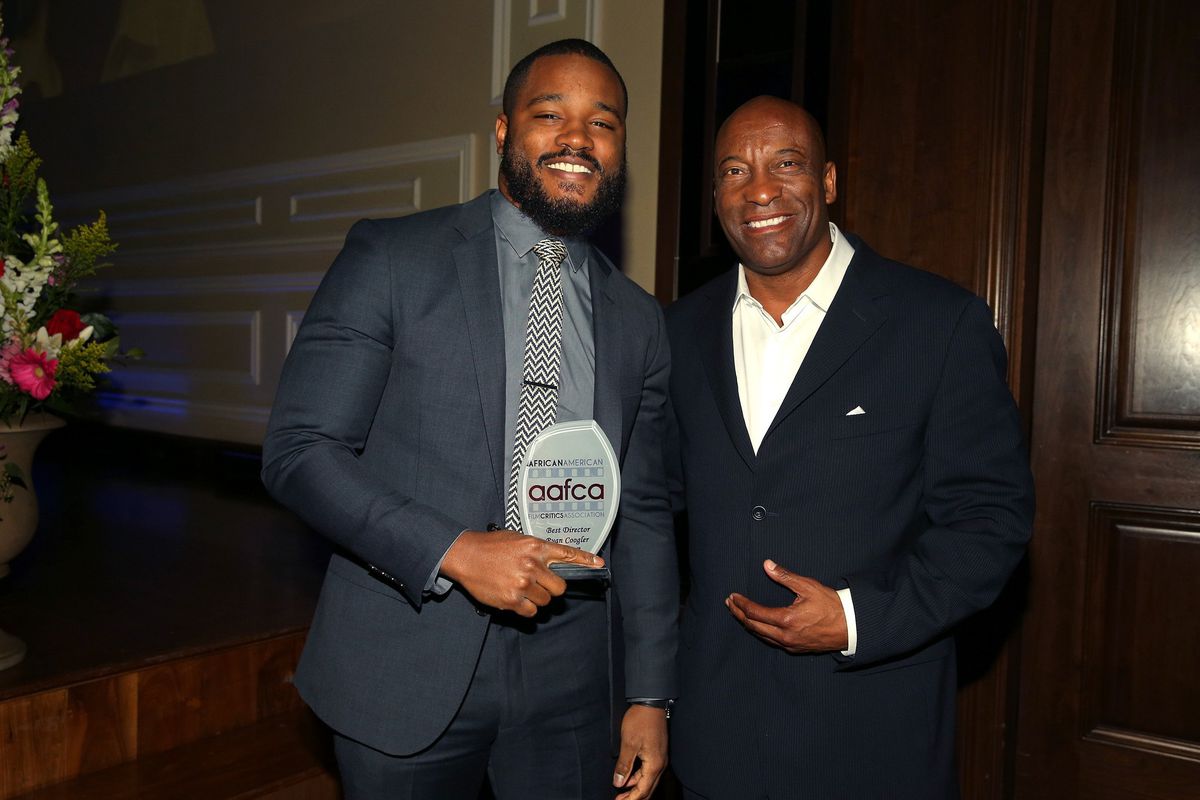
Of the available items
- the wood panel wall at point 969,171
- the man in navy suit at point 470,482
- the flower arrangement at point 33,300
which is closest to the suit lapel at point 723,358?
the man in navy suit at point 470,482

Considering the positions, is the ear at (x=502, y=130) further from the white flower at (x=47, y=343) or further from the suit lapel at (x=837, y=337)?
the white flower at (x=47, y=343)

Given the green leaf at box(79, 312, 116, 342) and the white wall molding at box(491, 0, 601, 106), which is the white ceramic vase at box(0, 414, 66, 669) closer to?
the green leaf at box(79, 312, 116, 342)

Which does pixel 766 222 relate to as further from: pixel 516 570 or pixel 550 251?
pixel 516 570

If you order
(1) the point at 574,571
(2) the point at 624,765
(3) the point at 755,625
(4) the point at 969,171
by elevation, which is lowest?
(2) the point at 624,765

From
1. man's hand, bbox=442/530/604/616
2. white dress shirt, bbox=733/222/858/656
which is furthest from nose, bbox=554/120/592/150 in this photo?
man's hand, bbox=442/530/604/616

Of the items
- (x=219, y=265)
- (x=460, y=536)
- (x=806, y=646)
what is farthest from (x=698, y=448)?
(x=219, y=265)

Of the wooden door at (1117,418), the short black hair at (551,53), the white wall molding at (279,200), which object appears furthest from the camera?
the white wall molding at (279,200)

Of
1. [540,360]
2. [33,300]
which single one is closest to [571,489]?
[540,360]

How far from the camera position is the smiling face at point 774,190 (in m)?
1.43

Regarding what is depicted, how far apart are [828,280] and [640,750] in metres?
0.76

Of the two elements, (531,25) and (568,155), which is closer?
(568,155)

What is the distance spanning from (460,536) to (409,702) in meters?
0.25

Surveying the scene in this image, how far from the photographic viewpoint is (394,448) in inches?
48.2

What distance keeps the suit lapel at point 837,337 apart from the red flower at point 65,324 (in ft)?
4.97
